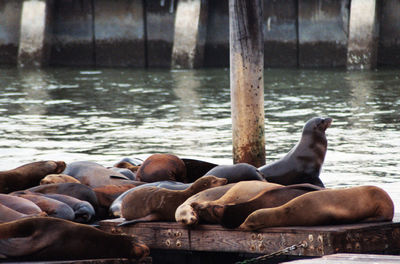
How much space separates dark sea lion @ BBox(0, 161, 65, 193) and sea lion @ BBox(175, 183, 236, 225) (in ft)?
5.93

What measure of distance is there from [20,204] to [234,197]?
1.39m

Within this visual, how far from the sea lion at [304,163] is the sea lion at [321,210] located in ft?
5.65

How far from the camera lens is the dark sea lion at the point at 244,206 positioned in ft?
19.1

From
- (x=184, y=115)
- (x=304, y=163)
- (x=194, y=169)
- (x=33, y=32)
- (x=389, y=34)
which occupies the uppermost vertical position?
(x=33, y=32)

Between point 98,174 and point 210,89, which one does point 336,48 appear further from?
point 98,174

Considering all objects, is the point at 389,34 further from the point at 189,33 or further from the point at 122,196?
the point at 122,196

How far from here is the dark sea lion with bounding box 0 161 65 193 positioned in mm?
7336

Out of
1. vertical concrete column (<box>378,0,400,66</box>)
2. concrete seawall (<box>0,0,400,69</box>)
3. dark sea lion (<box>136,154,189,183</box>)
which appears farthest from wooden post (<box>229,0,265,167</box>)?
vertical concrete column (<box>378,0,400,66</box>)

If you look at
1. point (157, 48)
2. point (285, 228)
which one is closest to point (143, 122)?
point (285, 228)

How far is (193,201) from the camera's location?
6.10 meters

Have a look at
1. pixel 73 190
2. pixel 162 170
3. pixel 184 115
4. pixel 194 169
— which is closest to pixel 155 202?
pixel 73 190

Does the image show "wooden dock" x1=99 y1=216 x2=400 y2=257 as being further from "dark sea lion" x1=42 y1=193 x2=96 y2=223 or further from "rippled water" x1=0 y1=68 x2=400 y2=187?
"rippled water" x1=0 y1=68 x2=400 y2=187

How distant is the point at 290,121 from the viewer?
1429cm

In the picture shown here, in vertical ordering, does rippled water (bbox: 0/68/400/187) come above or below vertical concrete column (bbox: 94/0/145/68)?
below
